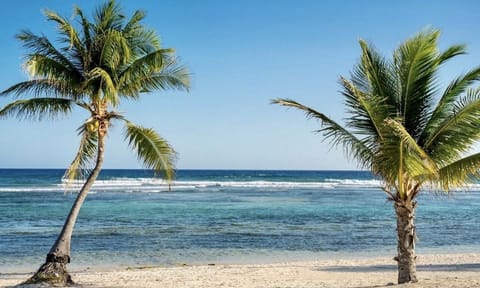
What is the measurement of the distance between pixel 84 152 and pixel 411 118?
23.0ft

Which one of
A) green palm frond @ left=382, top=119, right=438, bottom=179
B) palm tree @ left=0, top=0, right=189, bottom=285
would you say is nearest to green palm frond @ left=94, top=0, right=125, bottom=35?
palm tree @ left=0, top=0, right=189, bottom=285

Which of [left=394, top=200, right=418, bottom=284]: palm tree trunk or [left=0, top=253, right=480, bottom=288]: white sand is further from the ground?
[left=394, top=200, right=418, bottom=284]: palm tree trunk

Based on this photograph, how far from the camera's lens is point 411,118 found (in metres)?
9.43

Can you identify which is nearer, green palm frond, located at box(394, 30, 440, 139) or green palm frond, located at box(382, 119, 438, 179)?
green palm frond, located at box(382, 119, 438, 179)

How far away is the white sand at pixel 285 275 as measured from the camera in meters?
11.5

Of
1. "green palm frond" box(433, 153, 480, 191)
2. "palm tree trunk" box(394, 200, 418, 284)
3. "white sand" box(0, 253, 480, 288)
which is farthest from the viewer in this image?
"white sand" box(0, 253, 480, 288)

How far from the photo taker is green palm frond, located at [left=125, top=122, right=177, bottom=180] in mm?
11180

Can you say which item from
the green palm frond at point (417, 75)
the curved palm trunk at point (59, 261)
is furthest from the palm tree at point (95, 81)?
the green palm frond at point (417, 75)

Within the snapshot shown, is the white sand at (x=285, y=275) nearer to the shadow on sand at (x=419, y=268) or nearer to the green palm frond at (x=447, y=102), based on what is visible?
the shadow on sand at (x=419, y=268)

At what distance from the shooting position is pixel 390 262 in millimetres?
14953

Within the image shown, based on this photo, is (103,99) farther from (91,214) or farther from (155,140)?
(91,214)

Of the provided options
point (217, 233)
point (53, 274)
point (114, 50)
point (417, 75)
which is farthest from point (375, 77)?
point (217, 233)

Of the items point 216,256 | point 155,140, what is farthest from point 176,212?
point 155,140

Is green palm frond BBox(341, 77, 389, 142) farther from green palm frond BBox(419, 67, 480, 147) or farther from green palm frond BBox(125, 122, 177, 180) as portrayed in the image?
green palm frond BBox(125, 122, 177, 180)
